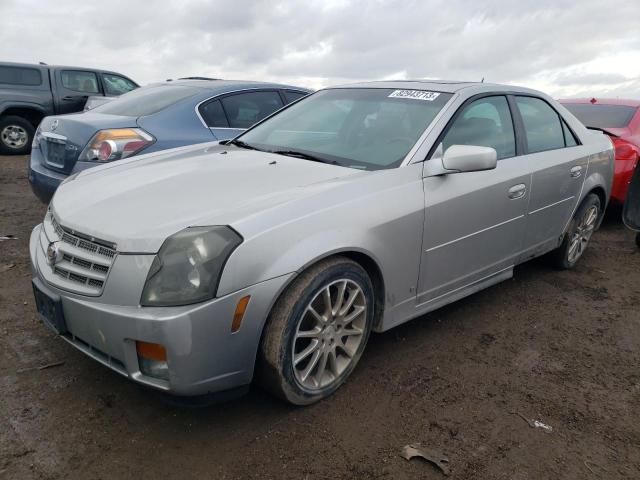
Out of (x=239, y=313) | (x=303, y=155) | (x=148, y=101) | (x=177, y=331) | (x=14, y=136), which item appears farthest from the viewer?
(x=14, y=136)

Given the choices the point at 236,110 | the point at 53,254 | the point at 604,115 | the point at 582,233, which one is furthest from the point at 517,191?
the point at 604,115

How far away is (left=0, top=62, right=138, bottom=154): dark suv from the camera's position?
10.1 meters

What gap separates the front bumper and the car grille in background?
0.05 metres

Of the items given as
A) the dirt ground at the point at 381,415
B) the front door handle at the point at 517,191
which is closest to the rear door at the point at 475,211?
the front door handle at the point at 517,191

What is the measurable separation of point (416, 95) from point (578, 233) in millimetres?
2211

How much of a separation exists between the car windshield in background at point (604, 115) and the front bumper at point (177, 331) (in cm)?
553

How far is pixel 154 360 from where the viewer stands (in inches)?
82.7

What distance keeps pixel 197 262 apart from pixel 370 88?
6.78ft

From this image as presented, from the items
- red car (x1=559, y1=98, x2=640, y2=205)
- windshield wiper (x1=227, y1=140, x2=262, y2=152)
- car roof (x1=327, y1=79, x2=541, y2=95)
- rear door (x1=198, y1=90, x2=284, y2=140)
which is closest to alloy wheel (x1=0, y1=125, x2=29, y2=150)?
rear door (x1=198, y1=90, x2=284, y2=140)

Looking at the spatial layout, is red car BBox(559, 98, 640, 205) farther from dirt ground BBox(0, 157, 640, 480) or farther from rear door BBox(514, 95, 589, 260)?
dirt ground BBox(0, 157, 640, 480)

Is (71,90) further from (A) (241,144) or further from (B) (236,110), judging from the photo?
(A) (241,144)

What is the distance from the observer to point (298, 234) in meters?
2.28

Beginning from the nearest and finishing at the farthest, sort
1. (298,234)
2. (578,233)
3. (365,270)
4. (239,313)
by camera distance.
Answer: (239,313), (298,234), (365,270), (578,233)

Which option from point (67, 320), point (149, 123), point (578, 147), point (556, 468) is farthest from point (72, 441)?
point (578, 147)
